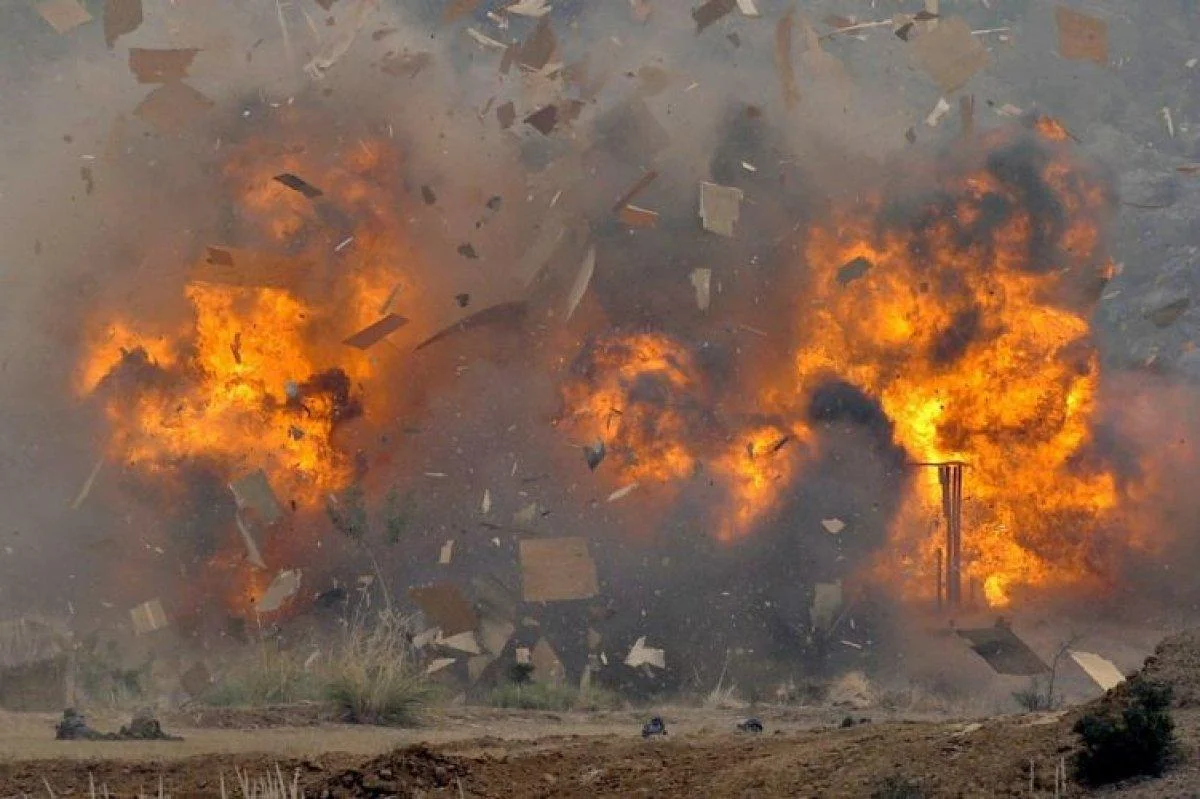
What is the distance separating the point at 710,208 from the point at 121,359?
29.4 ft

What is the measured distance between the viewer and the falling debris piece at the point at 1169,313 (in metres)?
28.3

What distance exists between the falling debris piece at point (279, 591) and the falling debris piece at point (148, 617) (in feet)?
3.95

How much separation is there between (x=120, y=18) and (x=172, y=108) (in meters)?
2.75

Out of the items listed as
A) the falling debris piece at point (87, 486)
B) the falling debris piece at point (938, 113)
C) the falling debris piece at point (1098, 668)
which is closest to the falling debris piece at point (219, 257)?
the falling debris piece at point (87, 486)

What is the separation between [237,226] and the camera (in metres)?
20.7

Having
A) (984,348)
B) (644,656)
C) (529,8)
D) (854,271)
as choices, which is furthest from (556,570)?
(529,8)

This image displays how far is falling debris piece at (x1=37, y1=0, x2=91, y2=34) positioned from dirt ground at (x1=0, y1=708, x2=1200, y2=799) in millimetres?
15385

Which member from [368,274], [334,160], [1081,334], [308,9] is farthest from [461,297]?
[1081,334]

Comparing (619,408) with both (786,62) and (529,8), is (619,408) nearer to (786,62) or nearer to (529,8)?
(786,62)

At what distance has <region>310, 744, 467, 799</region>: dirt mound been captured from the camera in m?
8.67

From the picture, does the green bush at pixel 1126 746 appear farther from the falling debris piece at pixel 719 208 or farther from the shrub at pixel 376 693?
the falling debris piece at pixel 719 208

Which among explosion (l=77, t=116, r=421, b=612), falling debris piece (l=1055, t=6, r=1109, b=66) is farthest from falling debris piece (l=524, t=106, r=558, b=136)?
falling debris piece (l=1055, t=6, r=1109, b=66)

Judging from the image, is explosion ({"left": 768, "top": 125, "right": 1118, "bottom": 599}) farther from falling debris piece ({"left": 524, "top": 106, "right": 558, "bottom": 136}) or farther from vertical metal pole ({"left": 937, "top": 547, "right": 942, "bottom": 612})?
falling debris piece ({"left": 524, "top": 106, "right": 558, "bottom": 136})

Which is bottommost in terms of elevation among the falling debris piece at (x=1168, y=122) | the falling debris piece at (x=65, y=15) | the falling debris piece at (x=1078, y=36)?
the falling debris piece at (x=1168, y=122)
